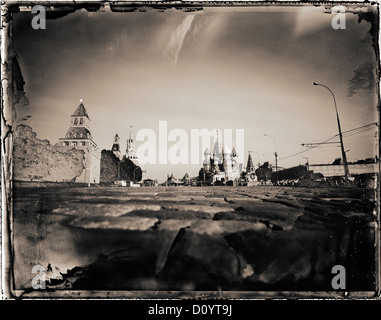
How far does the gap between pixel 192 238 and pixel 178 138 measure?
1.34m

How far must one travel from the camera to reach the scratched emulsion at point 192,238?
342 centimetres

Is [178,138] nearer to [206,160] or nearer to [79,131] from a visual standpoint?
[206,160]

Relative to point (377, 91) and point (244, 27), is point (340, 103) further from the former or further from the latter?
point (244, 27)

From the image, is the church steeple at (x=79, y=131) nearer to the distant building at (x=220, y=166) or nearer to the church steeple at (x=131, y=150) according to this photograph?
the church steeple at (x=131, y=150)

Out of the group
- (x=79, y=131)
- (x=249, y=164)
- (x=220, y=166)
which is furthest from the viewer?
(x=249, y=164)

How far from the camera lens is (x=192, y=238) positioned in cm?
346

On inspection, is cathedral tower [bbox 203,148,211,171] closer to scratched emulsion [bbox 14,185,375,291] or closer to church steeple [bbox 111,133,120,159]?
scratched emulsion [bbox 14,185,375,291]

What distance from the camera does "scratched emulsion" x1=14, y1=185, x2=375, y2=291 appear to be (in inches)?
135

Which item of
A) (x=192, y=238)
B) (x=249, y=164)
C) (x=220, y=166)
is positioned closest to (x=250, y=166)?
(x=249, y=164)

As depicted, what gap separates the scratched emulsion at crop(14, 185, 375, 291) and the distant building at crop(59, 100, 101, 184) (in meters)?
0.23

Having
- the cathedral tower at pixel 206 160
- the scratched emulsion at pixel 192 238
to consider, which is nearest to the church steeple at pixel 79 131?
the scratched emulsion at pixel 192 238

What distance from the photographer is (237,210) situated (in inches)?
141

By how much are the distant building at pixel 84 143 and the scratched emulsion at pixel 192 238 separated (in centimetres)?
23

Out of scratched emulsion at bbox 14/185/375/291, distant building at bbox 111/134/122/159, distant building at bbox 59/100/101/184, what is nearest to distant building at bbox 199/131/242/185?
scratched emulsion at bbox 14/185/375/291
